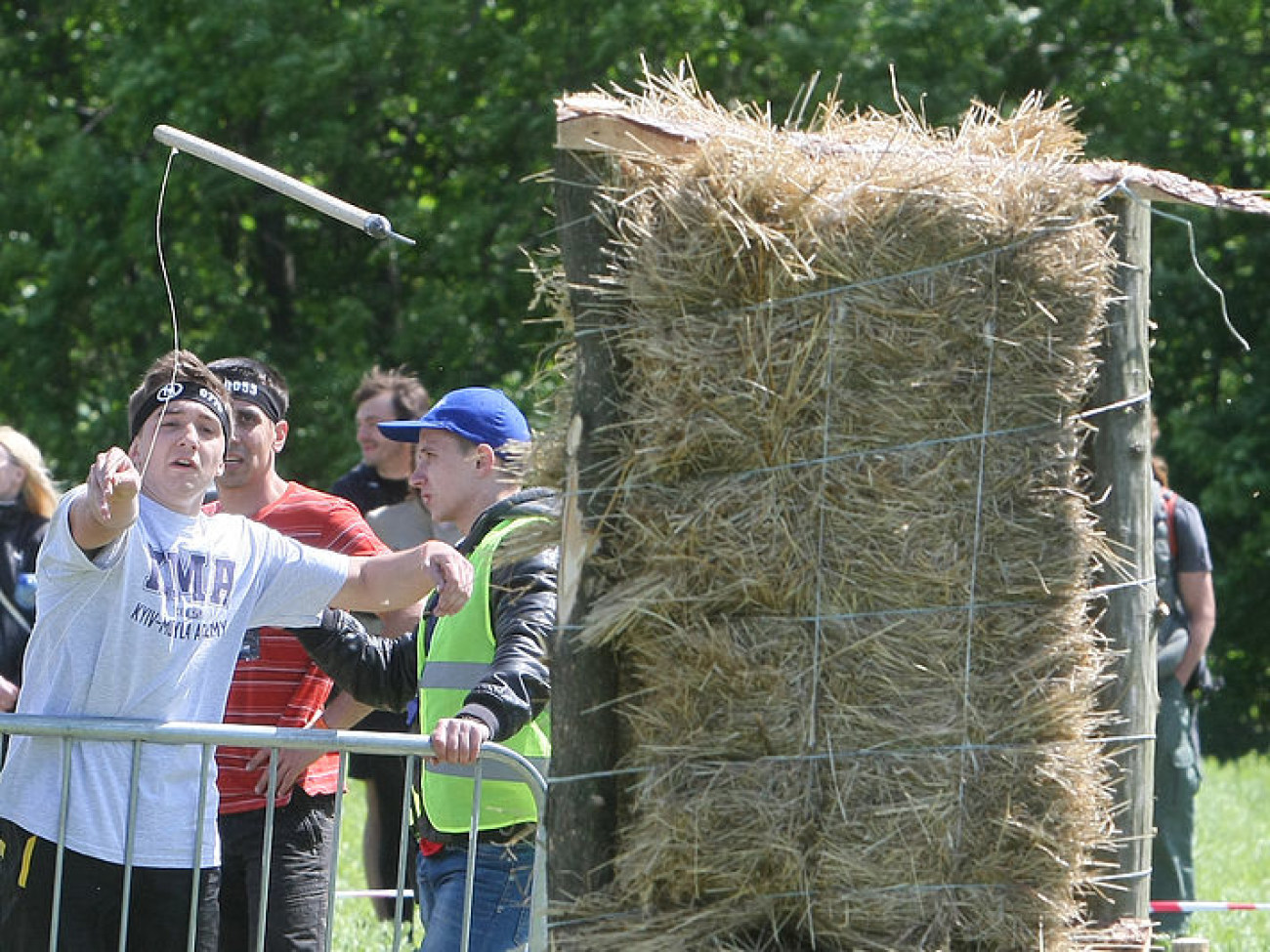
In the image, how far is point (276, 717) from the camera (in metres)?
4.89

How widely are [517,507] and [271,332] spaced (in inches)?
542

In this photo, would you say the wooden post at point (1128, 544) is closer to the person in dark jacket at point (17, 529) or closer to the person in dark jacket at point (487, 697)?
the person in dark jacket at point (487, 697)

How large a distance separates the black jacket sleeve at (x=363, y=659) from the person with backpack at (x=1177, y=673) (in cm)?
376

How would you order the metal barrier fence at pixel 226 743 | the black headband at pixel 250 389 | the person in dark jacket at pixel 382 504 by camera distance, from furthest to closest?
the person in dark jacket at pixel 382 504 → the black headband at pixel 250 389 → the metal barrier fence at pixel 226 743

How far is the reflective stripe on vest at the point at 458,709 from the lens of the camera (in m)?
4.25

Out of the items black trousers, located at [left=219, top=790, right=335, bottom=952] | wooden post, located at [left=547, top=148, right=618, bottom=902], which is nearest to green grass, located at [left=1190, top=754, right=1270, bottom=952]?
black trousers, located at [left=219, top=790, right=335, bottom=952]

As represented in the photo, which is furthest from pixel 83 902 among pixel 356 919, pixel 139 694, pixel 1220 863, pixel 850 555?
pixel 1220 863

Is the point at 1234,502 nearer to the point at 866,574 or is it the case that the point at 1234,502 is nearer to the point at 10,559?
the point at 10,559

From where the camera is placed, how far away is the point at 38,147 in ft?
56.6

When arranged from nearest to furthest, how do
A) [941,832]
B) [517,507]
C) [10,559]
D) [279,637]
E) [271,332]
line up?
1. [941,832]
2. [517,507]
3. [279,637]
4. [10,559]
5. [271,332]

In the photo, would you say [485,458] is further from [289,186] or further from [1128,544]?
[1128,544]

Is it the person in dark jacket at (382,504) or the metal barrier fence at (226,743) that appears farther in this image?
the person in dark jacket at (382,504)

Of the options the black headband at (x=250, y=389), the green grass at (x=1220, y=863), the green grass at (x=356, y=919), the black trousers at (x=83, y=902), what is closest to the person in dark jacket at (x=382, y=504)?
the green grass at (x=356, y=919)

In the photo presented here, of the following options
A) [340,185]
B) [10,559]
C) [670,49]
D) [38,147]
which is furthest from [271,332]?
[10,559]
